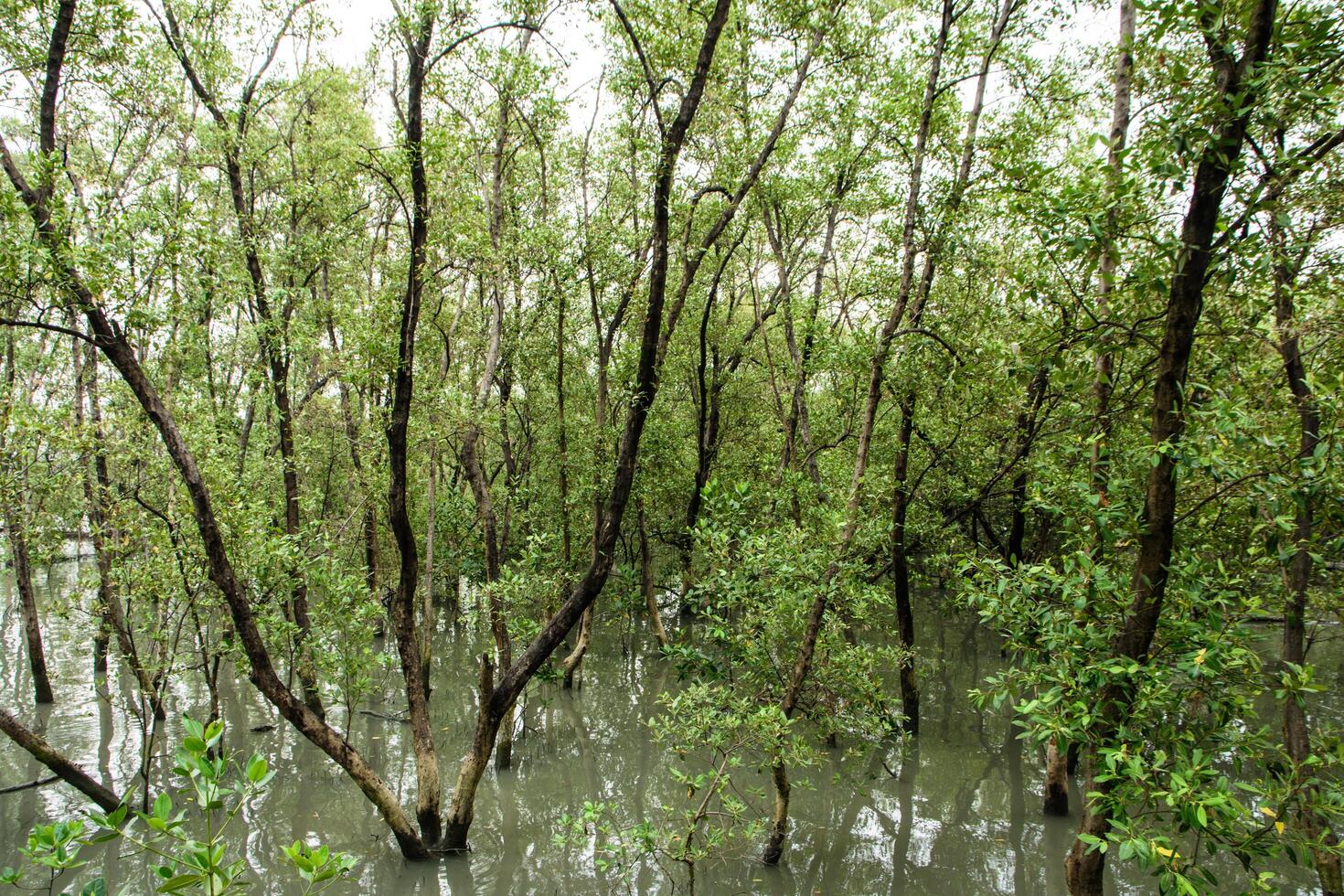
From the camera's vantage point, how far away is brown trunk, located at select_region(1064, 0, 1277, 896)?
142 inches

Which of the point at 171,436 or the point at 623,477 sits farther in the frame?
the point at 623,477

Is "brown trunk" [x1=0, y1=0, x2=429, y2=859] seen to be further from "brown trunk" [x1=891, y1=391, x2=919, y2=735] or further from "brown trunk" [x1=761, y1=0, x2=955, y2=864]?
"brown trunk" [x1=891, y1=391, x2=919, y2=735]

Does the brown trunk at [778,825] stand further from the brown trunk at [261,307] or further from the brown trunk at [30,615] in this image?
the brown trunk at [30,615]

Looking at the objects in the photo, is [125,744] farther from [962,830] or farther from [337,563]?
[962,830]

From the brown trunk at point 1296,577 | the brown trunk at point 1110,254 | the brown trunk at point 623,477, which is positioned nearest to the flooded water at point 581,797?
the brown trunk at point 623,477

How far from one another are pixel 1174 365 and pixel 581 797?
9.48 metres

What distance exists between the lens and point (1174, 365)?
161 inches

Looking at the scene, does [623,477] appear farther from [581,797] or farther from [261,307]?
[261,307]

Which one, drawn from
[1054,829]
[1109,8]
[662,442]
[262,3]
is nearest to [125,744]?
[662,442]

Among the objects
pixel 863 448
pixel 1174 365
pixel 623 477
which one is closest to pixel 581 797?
pixel 623 477

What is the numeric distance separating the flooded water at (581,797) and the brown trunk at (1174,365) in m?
4.63

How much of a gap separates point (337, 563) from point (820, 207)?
10690 millimetres

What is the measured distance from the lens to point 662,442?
14469 millimetres

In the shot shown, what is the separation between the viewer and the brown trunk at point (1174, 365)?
11.8 feet
